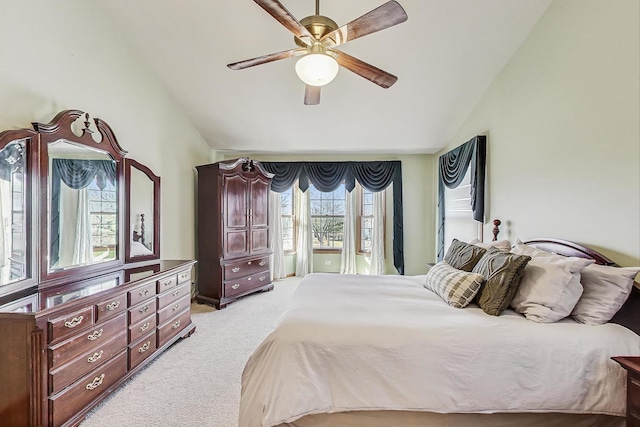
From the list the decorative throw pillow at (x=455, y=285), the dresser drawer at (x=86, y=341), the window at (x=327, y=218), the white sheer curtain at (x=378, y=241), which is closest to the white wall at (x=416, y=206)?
the white sheer curtain at (x=378, y=241)

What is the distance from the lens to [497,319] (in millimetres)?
1804

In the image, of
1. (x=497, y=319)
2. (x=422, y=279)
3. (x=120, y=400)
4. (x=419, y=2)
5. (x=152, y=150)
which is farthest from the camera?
(x=152, y=150)

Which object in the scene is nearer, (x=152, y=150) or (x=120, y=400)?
(x=120, y=400)

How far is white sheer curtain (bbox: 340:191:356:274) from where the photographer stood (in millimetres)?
5762

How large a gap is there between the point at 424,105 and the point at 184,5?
289cm

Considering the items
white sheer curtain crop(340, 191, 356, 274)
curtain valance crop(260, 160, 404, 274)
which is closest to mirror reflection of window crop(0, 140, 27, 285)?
curtain valance crop(260, 160, 404, 274)

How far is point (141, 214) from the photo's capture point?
3229mm

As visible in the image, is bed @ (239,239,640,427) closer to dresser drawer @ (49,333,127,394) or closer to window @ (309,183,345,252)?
dresser drawer @ (49,333,127,394)

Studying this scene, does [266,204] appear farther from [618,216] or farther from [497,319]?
[618,216]

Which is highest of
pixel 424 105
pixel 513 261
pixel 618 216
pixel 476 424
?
pixel 424 105

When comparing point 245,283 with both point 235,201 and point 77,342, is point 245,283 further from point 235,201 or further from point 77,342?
point 77,342

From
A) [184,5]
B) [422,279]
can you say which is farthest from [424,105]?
[184,5]

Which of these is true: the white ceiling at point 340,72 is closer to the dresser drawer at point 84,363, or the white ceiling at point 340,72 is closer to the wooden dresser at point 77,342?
the wooden dresser at point 77,342

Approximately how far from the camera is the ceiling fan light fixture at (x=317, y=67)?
194 cm
